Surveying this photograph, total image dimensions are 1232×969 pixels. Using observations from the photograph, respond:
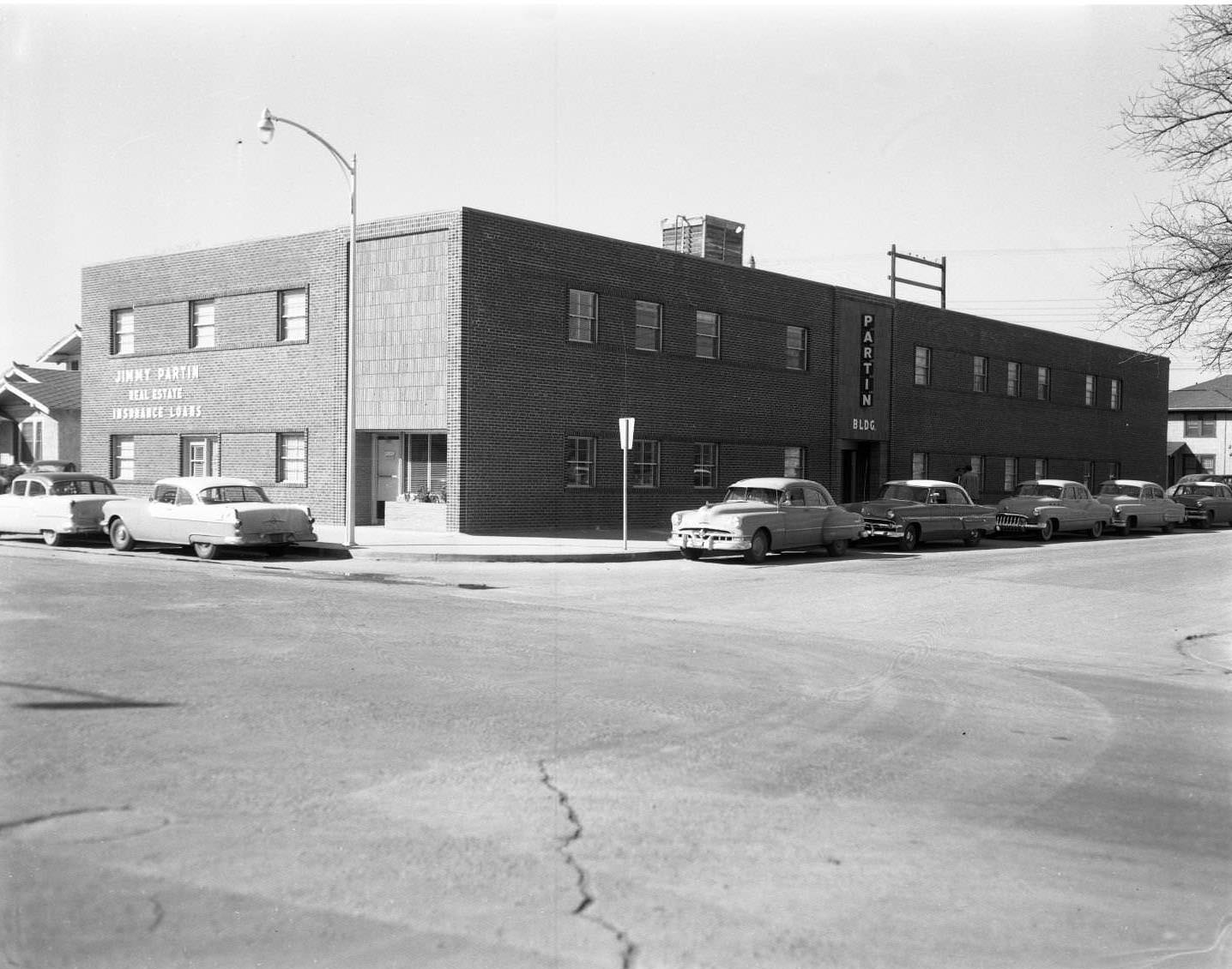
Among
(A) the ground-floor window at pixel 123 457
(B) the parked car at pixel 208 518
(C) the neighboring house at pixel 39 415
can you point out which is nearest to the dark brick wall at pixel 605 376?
(B) the parked car at pixel 208 518

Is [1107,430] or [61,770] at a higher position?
[1107,430]

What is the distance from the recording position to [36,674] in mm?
8211

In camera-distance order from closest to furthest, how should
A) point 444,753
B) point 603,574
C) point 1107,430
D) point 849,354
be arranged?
point 444,753 < point 603,574 < point 849,354 < point 1107,430

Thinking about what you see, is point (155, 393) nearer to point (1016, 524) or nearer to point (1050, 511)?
point (1016, 524)

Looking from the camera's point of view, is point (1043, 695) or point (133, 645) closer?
point (1043, 695)

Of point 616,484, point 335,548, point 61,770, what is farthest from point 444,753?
point 616,484

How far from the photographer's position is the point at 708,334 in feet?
99.7

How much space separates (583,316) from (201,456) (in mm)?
10997

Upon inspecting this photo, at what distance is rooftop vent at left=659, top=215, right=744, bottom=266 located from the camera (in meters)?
32.9

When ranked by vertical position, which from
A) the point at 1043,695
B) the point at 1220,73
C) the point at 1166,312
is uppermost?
the point at 1220,73

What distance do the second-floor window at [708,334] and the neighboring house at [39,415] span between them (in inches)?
847

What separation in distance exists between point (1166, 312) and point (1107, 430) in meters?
37.8

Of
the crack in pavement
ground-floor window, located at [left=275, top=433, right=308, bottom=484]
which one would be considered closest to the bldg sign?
ground-floor window, located at [left=275, top=433, right=308, bottom=484]

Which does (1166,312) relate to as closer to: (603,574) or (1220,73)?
(1220,73)
